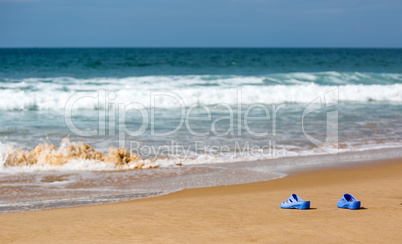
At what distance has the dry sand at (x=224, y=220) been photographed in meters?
3.83

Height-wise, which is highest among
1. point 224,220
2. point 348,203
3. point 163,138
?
point 163,138

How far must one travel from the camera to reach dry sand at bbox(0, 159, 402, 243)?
3832 millimetres

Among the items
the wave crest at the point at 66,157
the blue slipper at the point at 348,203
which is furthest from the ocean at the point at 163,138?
the blue slipper at the point at 348,203

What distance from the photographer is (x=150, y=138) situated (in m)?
10.2

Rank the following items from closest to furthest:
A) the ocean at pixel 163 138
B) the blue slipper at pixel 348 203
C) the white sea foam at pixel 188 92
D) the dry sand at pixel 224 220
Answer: the dry sand at pixel 224 220
the blue slipper at pixel 348 203
the ocean at pixel 163 138
the white sea foam at pixel 188 92

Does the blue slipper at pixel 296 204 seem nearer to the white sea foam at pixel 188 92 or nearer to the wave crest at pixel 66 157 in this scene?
the wave crest at pixel 66 157

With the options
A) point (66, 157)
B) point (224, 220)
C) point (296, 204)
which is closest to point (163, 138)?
point (66, 157)

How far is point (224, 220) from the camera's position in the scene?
4.36m

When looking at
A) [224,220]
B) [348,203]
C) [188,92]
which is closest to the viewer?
[224,220]

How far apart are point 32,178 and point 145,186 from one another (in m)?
1.74

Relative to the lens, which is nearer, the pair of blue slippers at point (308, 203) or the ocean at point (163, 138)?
the pair of blue slippers at point (308, 203)

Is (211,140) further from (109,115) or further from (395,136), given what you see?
(109,115)

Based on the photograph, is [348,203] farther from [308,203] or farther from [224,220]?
[224,220]

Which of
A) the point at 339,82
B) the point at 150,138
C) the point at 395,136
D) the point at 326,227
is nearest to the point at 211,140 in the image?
the point at 150,138
